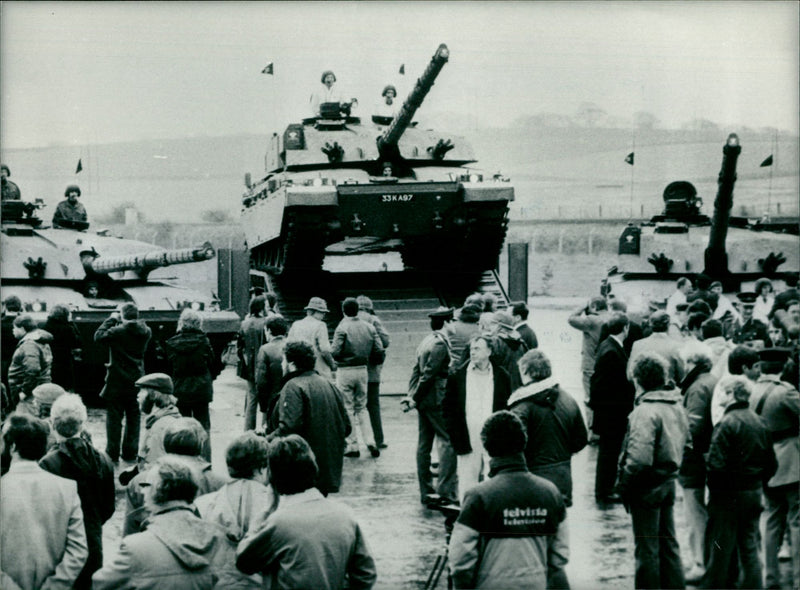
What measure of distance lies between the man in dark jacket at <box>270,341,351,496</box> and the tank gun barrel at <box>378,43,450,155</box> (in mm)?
6366

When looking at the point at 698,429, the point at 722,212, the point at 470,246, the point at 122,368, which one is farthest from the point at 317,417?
the point at 722,212

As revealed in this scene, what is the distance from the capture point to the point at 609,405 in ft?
28.6

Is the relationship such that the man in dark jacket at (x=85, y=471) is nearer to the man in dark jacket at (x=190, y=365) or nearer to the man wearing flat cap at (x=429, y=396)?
the man wearing flat cap at (x=429, y=396)

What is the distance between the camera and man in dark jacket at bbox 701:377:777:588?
631 centimetres

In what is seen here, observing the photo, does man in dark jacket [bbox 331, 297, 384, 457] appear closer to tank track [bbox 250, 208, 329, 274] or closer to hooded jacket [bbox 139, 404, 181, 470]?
hooded jacket [bbox 139, 404, 181, 470]

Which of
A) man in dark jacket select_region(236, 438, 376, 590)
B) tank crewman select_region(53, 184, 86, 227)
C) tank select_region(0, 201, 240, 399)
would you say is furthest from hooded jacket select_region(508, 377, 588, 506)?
tank crewman select_region(53, 184, 86, 227)

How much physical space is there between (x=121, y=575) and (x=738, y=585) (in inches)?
149

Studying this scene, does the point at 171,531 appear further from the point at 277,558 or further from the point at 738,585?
the point at 738,585

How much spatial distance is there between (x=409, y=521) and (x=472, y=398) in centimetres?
127

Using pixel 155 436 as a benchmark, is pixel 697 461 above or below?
below

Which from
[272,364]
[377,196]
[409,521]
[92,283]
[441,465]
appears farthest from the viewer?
[92,283]

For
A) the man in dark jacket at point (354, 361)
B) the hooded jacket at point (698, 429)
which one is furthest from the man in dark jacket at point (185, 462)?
the man in dark jacket at point (354, 361)

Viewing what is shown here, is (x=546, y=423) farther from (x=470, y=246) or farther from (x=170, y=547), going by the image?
(x=470, y=246)

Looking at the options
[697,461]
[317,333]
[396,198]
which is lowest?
[697,461]
